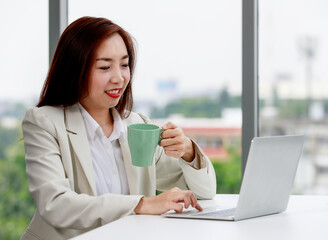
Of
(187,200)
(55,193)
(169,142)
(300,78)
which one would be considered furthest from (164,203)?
(300,78)

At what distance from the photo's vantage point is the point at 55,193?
1508 millimetres

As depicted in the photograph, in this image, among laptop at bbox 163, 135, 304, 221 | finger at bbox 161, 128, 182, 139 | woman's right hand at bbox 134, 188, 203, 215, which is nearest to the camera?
laptop at bbox 163, 135, 304, 221

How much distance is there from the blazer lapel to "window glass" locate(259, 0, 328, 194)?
111cm

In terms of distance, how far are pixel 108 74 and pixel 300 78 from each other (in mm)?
1332

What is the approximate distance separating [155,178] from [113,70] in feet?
1.39

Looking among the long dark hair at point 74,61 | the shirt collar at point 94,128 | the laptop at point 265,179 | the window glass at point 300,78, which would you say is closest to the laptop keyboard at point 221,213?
the laptop at point 265,179

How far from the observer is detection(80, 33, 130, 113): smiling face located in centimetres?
177

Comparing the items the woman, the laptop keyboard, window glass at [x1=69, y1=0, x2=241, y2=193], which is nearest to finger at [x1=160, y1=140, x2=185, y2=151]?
the woman

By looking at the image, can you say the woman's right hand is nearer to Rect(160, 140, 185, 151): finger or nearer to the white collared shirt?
Rect(160, 140, 185, 151): finger

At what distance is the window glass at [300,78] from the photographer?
2674 mm

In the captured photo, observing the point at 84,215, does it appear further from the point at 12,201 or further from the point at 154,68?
the point at 12,201

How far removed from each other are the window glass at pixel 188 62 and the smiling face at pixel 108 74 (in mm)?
953

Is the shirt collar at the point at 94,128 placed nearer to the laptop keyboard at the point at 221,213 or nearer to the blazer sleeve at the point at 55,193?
the blazer sleeve at the point at 55,193

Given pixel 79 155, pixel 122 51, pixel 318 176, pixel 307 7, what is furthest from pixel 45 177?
pixel 307 7
